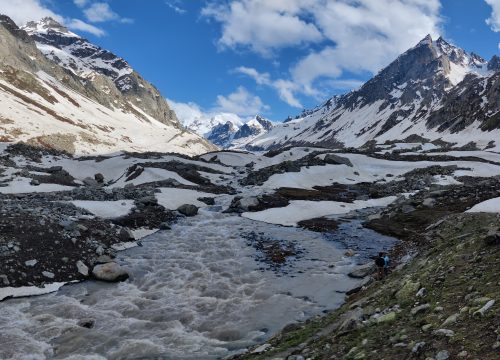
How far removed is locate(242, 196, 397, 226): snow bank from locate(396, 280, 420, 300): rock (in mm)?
28700

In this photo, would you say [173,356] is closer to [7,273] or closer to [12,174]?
[7,273]

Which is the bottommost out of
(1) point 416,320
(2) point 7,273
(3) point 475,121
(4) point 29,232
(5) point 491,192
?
(2) point 7,273

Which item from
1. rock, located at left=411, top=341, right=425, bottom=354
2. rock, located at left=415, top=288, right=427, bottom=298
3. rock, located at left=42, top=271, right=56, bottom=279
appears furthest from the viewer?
rock, located at left=42, top=271, right=56, bottom=279

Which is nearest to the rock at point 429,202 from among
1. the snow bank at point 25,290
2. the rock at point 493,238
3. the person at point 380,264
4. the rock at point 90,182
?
the person at point 380,264

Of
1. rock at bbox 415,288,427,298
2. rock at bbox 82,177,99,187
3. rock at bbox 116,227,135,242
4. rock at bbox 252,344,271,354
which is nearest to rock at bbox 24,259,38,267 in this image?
rock at bbox 116,227,135,242

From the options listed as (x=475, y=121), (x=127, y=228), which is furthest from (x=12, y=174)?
(x=475, y=121)

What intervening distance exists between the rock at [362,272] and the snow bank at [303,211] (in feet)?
56.9

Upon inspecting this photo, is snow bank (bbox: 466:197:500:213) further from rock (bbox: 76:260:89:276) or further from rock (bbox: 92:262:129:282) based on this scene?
rock (bbox: 76:260:89:276)

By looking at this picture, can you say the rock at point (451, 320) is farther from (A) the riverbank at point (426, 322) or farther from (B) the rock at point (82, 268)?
(B) the rock at point (82, 268)

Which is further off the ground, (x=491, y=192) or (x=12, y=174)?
(x=491, y=192)

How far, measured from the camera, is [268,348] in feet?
46.6

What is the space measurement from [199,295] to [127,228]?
14432mm

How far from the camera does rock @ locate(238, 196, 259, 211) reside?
160 feet

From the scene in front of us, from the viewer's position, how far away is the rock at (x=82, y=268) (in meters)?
24.9
